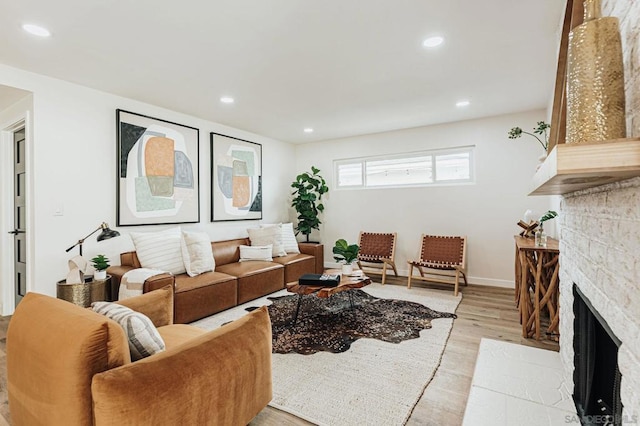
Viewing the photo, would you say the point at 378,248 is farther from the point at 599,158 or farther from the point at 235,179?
the point at 599,158

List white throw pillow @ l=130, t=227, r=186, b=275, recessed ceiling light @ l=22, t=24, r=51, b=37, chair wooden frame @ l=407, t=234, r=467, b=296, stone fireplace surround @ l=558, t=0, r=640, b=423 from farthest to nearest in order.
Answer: chair wooden frame @ l=407, t=234, r=467, b=296 → white throw pillow @ l=130, t=227, r=186, b=275 → recessed ceiling light @ l=22, t=24, r=51, b=37 → stone fireplace surround @ l=558, t=0, r=640, b=423

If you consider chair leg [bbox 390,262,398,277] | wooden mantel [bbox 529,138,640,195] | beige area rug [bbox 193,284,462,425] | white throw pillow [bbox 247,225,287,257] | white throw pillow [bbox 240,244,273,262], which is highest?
wooden mantel [bbox 529,138,640,195]

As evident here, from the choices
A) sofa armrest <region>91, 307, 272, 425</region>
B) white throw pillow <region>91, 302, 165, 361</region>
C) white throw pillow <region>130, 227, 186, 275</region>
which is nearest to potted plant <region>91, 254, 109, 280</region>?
white throw pillow <region>130, 227, 186, 275</region>

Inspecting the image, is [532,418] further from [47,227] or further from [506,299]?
[47,227]

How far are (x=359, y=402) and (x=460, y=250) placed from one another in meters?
3.13

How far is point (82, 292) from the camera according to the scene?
8.75 ft

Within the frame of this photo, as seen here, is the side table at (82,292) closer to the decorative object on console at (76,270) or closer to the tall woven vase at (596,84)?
the decorative object on console at (76,270)

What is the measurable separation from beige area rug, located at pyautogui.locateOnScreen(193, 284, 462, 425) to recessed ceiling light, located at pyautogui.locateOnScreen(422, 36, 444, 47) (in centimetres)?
245

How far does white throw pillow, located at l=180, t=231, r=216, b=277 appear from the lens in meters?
3.50

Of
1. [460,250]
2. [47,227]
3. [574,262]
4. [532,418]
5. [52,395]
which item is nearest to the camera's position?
[52,395]

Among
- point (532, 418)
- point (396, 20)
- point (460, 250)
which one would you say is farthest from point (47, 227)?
point (460, 250)

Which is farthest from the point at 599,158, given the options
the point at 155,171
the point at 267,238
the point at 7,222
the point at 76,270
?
the point at 7,222

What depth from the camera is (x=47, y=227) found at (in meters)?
2.91

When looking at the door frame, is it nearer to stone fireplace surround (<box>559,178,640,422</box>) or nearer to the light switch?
the light switch
